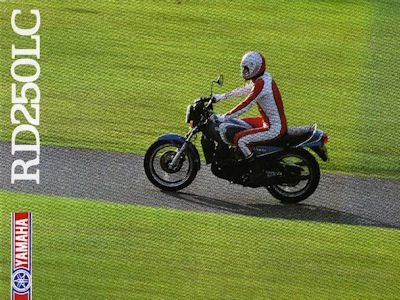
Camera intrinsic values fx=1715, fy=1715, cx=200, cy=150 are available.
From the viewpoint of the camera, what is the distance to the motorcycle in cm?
1639

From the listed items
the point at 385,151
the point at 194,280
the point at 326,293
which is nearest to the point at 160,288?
the point at 194,280

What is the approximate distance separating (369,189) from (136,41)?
105 inches

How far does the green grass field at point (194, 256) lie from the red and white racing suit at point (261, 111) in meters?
0.81

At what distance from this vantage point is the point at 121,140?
16.7 metres

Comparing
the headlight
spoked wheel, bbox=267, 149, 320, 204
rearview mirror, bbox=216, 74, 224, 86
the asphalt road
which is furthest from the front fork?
spoked wheel, bbox=267, 149, 320, 204

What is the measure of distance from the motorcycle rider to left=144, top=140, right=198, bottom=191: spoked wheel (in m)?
0.50

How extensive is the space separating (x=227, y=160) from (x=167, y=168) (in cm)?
58

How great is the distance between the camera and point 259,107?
642 inches

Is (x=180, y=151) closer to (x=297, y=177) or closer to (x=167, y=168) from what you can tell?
(x=167, y=168)

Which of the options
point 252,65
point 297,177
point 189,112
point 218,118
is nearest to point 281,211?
point 297,177

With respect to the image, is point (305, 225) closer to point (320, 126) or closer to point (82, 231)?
point (320, 126)

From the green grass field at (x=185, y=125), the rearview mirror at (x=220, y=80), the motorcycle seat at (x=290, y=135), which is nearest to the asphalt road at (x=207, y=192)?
the green grass field at (x=185, y=125)

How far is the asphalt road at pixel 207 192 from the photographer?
16.2 m

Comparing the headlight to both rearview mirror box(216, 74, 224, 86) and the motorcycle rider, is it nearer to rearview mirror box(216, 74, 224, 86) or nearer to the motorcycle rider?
the motorcycle rider
